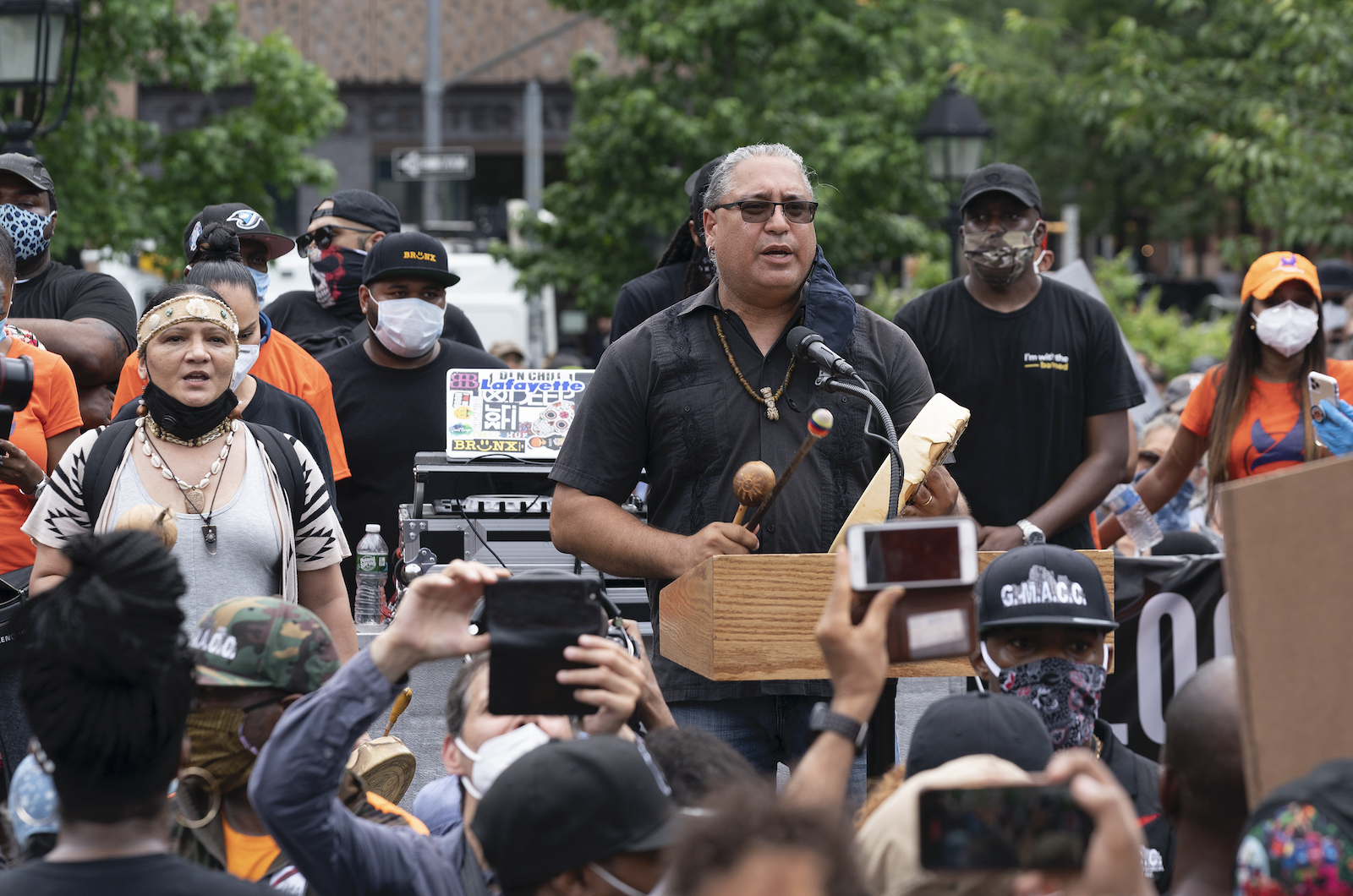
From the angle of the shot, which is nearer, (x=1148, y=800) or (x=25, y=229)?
(x=1148, y=800)

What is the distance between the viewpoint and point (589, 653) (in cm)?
269

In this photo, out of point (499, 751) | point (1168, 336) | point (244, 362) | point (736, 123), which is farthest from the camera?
point (1168, 336)

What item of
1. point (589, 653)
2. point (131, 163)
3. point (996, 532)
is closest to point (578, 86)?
point (131, 163)

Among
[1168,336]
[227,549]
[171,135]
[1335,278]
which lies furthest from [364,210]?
[1168,336]

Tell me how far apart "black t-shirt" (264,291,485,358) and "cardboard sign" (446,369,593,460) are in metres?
1.32

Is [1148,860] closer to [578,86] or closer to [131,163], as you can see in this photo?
[578,86]

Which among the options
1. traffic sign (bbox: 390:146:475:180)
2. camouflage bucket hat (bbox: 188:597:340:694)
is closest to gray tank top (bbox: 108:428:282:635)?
camouflage bucket hat (bbox: 188:597:340:694)

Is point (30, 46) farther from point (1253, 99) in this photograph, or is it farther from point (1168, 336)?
point (1168, 336)

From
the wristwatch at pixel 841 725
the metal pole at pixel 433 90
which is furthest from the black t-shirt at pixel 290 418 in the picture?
the metal pole at pixel 433 90

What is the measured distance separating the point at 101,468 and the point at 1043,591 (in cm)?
258

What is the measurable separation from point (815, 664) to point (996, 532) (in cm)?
212

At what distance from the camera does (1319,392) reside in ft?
19.1

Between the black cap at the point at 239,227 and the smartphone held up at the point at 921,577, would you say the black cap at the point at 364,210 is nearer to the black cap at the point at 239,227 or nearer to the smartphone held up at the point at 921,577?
the black cap at the point at 239,227

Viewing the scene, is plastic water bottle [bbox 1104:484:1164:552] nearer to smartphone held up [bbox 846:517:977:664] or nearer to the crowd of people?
the crowd of people
